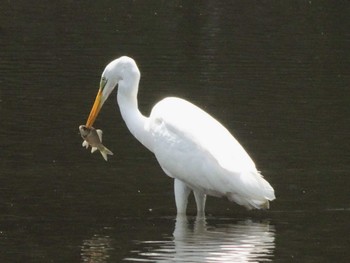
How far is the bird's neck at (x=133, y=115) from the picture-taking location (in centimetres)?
1488

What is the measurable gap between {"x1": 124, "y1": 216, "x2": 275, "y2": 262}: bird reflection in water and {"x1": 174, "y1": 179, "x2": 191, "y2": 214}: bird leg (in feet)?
0.30

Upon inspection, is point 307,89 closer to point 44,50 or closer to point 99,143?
point 44,50

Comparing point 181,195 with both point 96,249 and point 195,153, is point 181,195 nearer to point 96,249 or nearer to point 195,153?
point 195,153

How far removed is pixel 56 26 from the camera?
1246 inches

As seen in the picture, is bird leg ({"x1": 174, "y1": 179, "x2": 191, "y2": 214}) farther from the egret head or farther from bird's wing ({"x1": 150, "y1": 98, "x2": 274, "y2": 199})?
the egret head

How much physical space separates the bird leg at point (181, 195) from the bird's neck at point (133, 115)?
63 cm

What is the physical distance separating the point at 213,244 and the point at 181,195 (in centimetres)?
138

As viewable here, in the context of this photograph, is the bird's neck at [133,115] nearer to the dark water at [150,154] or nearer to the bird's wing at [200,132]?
the bird's wing at [200,132]

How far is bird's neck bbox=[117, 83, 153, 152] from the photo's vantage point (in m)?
14.9

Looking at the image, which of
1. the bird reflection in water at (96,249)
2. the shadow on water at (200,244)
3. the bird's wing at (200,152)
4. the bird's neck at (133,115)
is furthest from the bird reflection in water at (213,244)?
the bird's neck at (133,115)

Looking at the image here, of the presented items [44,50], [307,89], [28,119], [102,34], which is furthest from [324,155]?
[102,34]

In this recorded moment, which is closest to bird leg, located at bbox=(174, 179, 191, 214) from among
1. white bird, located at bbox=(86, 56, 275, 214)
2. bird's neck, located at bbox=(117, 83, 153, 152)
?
white bird, located at bbox=(86, 56, 275, 214)

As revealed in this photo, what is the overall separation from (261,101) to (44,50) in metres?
7.00

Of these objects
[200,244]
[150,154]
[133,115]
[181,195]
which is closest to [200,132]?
[181,195]
